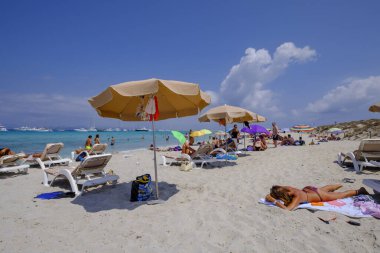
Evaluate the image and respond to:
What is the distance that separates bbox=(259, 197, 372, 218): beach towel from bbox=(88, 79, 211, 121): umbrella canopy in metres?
2.42

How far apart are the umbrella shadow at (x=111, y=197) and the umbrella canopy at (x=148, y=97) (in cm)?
168

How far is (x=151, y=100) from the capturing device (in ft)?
14.7

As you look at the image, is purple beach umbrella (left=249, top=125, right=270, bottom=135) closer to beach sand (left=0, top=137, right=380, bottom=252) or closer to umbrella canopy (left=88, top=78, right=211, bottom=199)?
beach sand (left=0, top=137, right=380, bottom=252)

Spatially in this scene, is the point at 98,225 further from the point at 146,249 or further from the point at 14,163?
the point at 14,163

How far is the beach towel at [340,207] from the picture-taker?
3561 millimetres

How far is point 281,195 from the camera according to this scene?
4.15 metres

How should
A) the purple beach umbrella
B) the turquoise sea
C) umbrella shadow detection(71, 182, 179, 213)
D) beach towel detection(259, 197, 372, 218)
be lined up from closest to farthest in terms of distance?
beach towel detection(259, 197, 372, 218) < umbrella shadow detection(71, 182, 179, 213) < the purple beach umbrella < the turquoise sea

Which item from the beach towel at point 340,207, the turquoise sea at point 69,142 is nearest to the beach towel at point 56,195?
the beach towel at point 340,207

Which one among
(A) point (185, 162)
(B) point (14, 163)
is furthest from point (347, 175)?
(B) point (14, 163)

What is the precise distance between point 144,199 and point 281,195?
2580mm

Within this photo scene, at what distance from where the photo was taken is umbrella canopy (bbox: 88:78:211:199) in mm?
3801

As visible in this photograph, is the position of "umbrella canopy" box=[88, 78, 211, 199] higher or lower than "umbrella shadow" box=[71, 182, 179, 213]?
higher

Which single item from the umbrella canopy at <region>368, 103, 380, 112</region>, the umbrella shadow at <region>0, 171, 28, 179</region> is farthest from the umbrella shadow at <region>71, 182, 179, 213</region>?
the umbrella canopy at <region>368, 103, 380, 112</region>

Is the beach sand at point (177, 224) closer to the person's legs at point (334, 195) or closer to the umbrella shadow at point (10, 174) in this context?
the person's legs at point (334, 195)
